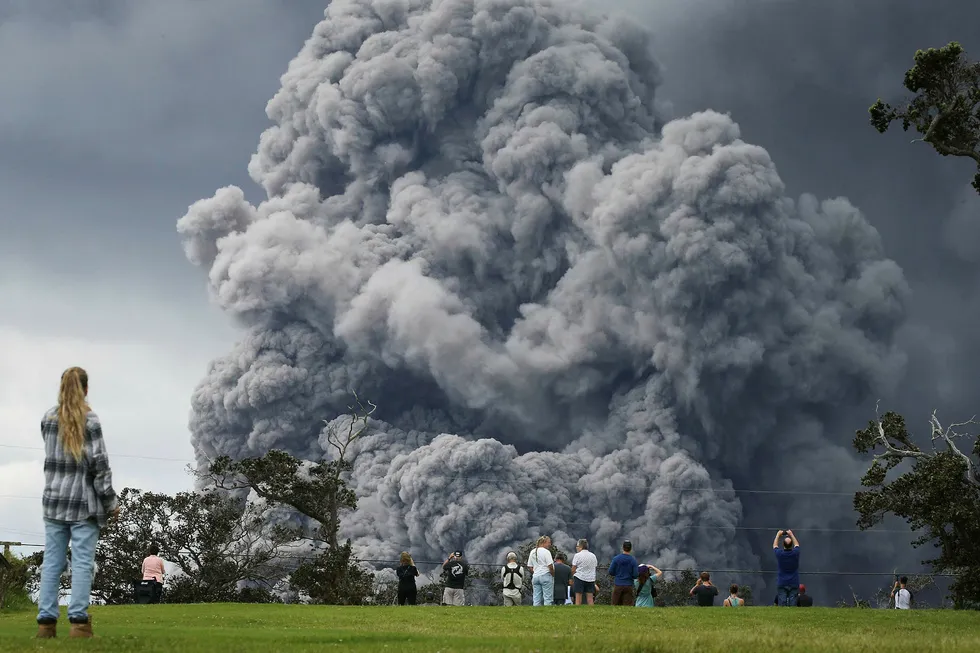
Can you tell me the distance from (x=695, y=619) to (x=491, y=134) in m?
69.2

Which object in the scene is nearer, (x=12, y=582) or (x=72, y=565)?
(x=72, y=565)

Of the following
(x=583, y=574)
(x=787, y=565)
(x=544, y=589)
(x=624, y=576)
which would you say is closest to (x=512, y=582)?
(x=544, y=589)

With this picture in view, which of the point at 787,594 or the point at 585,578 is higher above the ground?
the point at 585,578

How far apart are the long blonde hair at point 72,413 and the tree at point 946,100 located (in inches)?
664

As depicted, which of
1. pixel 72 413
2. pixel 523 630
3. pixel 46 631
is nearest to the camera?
pixel 72 413

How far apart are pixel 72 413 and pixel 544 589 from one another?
15861 millimetres

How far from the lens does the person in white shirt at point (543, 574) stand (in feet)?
77.2

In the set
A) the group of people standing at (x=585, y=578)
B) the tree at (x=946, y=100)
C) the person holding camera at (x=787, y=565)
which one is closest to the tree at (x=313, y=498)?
the group of people standing at (x=585, y=578)

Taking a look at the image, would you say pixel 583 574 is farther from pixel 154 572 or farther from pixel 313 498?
pixel 313 498

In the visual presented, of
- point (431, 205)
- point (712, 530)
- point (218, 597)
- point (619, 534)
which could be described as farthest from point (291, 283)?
point (218, 597)

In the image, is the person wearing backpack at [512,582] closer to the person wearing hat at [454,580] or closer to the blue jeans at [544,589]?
the blue jeans at [544,589]

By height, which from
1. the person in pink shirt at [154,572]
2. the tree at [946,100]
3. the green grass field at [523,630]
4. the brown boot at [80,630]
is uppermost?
the tree at [946,100]

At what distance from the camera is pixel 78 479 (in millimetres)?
9578

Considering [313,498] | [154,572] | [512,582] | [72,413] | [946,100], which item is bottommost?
[512,582]
